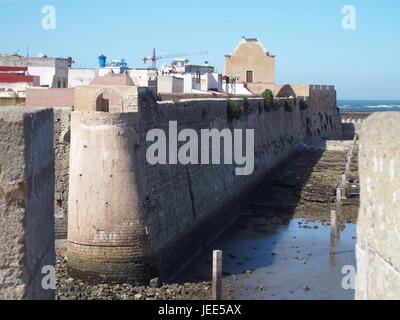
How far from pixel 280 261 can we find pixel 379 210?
47.3 ft

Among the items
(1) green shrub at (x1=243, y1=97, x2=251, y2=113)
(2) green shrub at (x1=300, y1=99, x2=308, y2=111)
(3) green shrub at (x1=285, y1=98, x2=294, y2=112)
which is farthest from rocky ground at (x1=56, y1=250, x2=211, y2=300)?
(2) green shrub at (x1=300, y1=99, x2=308, y2=111)

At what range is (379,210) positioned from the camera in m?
3.57

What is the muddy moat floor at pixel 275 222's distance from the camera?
13.6 meters

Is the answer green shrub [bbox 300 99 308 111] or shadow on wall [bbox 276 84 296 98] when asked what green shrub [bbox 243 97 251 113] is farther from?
shadow on wall [bbox 276 84 296 98]

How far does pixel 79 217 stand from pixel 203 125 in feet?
21.6

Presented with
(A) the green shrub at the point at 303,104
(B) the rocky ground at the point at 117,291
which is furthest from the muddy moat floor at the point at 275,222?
(A) the green shrub at the point at 303,104

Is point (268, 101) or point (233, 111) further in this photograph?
point (268, 101)

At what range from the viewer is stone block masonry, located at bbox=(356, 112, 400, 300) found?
338 cm

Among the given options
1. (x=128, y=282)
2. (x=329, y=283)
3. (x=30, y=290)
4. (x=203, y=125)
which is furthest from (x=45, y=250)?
(x=203, y=125)

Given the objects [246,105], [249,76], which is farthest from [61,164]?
[249,76]

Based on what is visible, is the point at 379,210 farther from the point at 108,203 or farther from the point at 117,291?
the point at 108,203

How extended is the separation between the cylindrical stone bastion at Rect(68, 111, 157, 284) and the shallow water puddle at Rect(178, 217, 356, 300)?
224 centimetres

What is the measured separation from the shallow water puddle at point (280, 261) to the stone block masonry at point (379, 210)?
10655mm
